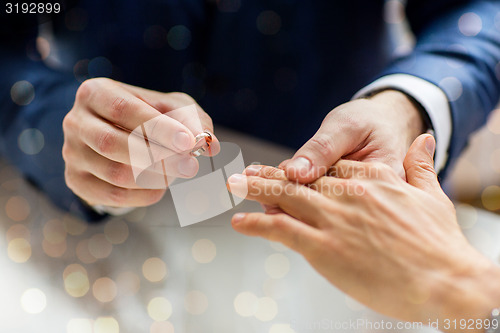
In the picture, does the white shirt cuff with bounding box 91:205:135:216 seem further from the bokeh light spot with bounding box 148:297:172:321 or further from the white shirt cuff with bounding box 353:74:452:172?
the white shirt cuff with bounding box 353:74:452:172

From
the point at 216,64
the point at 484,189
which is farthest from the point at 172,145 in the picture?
the point at 484,189

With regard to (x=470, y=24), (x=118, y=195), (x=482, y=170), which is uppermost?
(x=470, y=24)

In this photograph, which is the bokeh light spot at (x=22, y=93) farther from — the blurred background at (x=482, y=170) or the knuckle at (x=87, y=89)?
the blurred background at (x=482, y=170)

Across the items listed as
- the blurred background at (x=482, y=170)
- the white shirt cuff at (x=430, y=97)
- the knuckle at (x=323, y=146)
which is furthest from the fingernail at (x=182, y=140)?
the blurred background at (x=482, y=170)

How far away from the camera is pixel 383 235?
11.9 inches

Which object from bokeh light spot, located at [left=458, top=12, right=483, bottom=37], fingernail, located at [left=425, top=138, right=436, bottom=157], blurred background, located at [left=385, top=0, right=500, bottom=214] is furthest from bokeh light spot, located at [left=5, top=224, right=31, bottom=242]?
blurred background, located at [left=385, top=0, right=500, bottom=214]

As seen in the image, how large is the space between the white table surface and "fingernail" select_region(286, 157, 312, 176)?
4cm

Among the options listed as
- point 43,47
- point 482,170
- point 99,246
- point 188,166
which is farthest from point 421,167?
point 482,170

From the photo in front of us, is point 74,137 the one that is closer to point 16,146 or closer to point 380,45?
point 16,146

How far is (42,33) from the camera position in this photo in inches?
21.4

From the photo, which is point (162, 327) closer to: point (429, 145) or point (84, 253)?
point (84, 253)

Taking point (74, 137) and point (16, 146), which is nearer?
point (74, 137)

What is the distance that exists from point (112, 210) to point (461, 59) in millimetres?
495

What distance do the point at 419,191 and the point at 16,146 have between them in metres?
0.56
